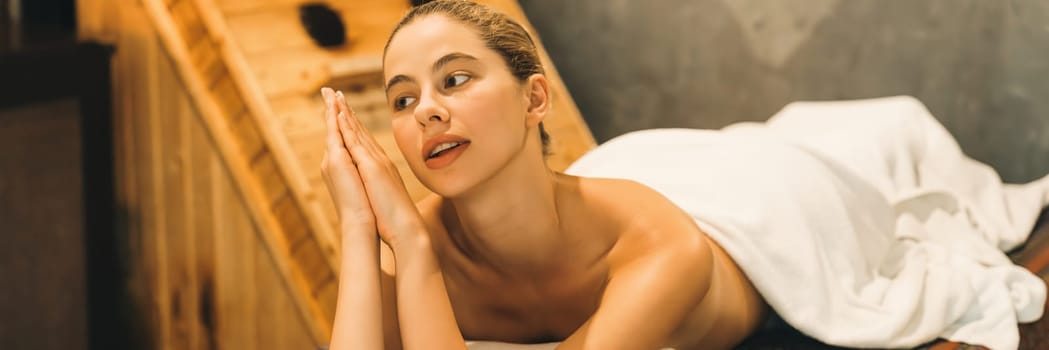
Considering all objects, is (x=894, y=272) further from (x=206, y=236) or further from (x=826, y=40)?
(x=206, y=236)

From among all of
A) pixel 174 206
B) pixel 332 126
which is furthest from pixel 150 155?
pixel 332 126

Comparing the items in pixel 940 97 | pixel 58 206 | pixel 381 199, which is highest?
pixel 381 199

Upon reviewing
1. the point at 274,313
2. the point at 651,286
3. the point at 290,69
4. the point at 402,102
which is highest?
the point at 402,102

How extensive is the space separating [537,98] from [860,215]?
0.79 meters

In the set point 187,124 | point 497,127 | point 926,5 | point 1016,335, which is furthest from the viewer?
point 926,5

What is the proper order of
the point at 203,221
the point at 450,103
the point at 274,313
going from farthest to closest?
the point at 203,221 < the point at 274,313 < the point at 450,103

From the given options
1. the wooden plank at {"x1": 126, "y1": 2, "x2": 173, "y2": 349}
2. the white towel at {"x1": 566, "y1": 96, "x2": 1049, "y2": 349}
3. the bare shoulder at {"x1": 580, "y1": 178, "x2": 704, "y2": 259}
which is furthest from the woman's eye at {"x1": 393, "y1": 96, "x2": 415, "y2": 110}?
the wooden plank at {"x1": 126, "y1": 2, "x2": 173, "y2": 349}

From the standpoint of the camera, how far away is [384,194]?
4.84 ft

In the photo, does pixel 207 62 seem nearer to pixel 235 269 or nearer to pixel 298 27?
pixel 298 27

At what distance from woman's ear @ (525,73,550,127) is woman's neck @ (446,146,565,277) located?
50 mm

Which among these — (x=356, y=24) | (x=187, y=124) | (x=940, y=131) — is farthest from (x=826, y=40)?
(x=187, y=124)

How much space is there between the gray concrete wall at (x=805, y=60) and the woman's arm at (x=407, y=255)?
149 cm

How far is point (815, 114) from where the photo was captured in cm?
249

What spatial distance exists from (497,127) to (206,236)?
3.72 feet
